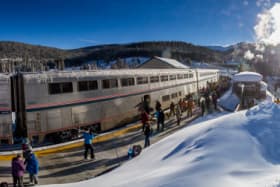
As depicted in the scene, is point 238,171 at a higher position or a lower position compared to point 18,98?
lower

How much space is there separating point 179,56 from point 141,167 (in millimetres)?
124947

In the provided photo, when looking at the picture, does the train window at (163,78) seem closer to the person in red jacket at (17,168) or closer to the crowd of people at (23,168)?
the crowd of people at (23,168)

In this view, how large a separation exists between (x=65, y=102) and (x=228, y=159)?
1037cm

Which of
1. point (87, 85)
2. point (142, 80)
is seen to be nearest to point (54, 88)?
point (87, 85)

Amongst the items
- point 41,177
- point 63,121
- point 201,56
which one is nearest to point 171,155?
point 41,177

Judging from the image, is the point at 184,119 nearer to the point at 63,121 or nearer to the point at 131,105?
the point at 131,105

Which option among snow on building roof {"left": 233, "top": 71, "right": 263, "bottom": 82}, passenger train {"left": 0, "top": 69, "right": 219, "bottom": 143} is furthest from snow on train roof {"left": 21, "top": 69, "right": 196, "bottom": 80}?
snow on building roof {"left": 233, "top": 71, "right": 263, "bottom": 82}

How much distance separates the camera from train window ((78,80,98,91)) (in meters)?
15.1

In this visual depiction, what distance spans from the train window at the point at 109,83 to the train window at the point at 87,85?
2.32 ft

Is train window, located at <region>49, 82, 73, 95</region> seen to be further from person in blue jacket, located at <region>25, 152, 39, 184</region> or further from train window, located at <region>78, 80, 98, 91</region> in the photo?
person in blue jacket, located at <region>25, 152, 39, 184</region>

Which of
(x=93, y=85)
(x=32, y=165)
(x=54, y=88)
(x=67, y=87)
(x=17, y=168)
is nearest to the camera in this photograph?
(x=17, y=168)

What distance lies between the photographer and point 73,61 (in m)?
117

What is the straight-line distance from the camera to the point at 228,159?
5.91 meters

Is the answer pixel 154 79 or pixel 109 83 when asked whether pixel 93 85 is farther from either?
pixel 154 79
